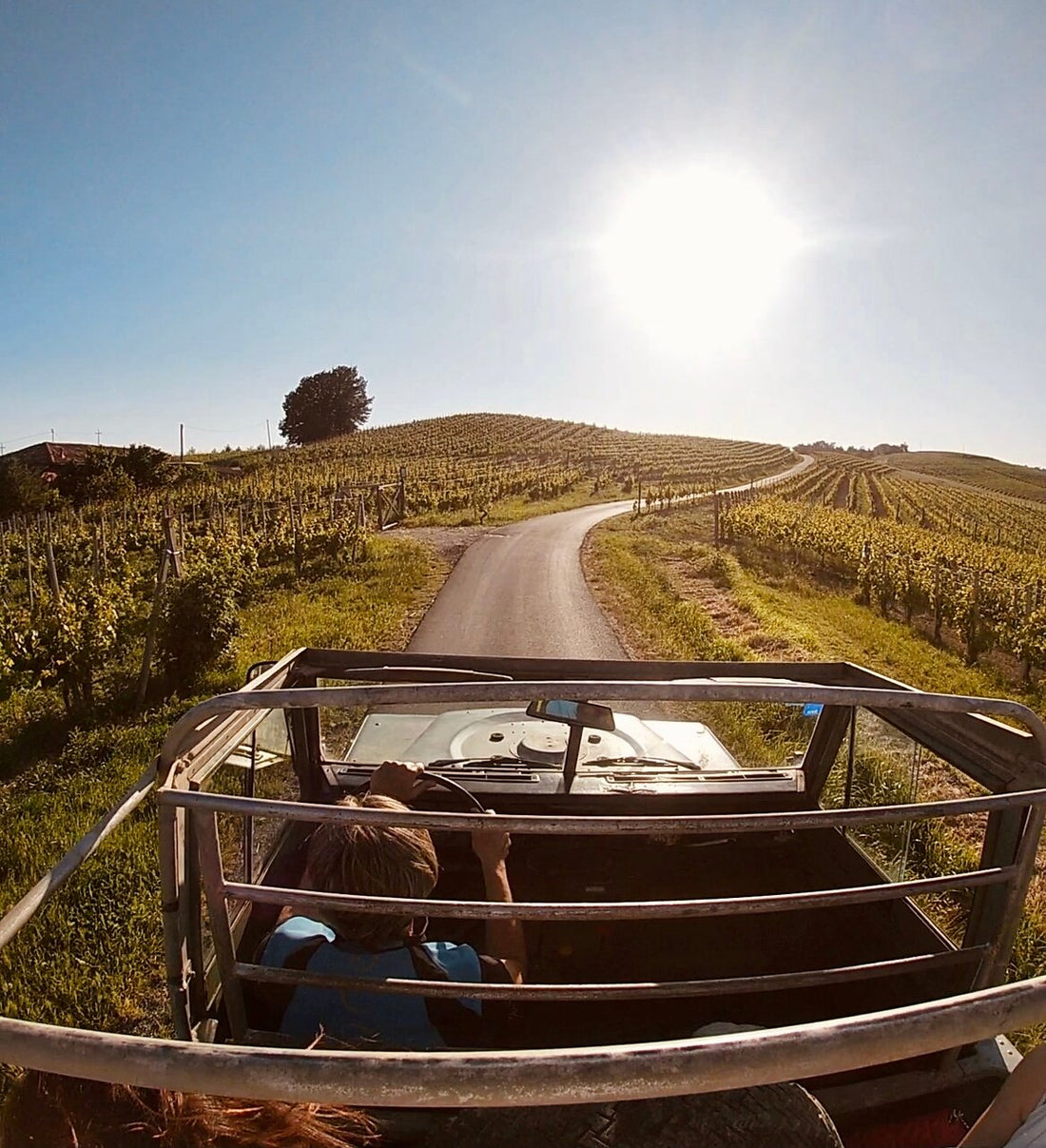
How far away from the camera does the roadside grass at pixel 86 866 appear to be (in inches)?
146

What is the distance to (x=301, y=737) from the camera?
3176 millimetres

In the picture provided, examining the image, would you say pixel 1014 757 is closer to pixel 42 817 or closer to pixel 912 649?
pixel 42 817

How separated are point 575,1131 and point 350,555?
1813cm

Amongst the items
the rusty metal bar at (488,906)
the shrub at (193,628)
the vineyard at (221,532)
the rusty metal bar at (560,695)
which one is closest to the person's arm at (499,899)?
the rusty metal bar at (488,906)

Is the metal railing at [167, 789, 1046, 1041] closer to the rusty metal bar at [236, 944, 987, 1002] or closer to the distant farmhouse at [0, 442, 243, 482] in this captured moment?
the rusty metal bar at [236, 944, 987, 1002]

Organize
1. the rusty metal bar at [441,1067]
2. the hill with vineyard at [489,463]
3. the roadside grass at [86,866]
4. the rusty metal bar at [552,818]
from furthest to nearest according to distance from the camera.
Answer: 1. the hill with vineyard at [489,463]
2. the roadside grass at [86,866]
3. the rusty metal bar at [552,818]
4. the rusty metal bar at [441,1067]

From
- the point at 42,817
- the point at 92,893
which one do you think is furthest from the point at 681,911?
the point at 42,817

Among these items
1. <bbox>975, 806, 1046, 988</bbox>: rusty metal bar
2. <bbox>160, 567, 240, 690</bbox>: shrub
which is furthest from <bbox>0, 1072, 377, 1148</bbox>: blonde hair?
<bbox>160, 567, 240, 690</bbox>: shrub

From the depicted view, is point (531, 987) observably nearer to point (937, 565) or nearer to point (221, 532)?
point (937, 565)

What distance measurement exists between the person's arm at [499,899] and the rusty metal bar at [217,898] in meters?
0.69

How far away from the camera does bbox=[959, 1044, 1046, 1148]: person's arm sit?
119cm

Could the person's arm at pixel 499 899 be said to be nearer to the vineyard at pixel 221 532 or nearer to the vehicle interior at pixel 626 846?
the vehicle interior at pixel 626 846

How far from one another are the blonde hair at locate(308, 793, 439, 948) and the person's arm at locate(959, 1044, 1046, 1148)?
1197mm

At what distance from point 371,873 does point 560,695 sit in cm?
76
